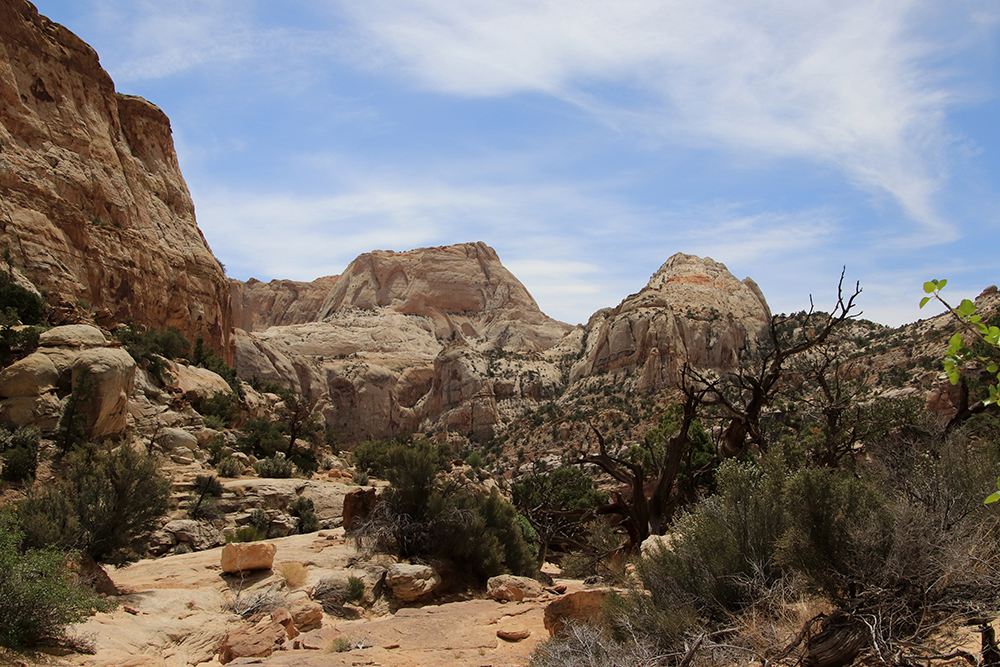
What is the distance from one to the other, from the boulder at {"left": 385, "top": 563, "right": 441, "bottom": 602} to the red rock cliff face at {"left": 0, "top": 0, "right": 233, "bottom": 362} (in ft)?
61.2

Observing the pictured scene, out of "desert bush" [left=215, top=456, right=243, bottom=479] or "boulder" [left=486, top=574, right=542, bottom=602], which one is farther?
"desert bush" [left=215, top=456, right=243, bottom=479]

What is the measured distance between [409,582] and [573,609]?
4.70 metres

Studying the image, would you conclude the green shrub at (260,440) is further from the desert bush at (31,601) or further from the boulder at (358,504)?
the desert bush at (31,601)

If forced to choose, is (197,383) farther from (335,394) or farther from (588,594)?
(335,394)

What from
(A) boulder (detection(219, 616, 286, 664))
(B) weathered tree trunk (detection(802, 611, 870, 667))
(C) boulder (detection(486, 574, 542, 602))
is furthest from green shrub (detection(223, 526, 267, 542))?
(B) weathered tree trunk (detection(802, 611, 870, 667))

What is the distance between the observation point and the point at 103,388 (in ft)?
62.2

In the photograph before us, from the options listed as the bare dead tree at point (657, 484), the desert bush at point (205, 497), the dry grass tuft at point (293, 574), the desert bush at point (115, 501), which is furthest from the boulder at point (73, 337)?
the bare dead tree at point (657, 484)

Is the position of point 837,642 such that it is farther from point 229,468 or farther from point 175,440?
point 175,440

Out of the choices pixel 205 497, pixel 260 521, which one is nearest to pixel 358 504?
pixel 260 521

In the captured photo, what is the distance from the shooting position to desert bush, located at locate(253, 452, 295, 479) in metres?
22.3

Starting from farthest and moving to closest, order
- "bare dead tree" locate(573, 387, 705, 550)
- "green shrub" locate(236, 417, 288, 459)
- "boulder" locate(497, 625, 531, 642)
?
"green shrub" locate(236, 417, 288, 459) → "bare dead tree" locate(573, 387, 705, 550) → "boulder" locate(497, 625, 531, 642)

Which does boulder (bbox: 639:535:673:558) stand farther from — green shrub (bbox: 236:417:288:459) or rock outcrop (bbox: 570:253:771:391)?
rock outcrop (bbox: 570:253:771:391)

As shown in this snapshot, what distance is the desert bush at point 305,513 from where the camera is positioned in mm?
17875

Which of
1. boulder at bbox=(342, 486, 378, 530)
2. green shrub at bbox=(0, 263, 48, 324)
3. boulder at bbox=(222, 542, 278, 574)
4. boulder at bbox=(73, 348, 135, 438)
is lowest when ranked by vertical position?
boulder at bbox=(222, 542, 278, 574)
